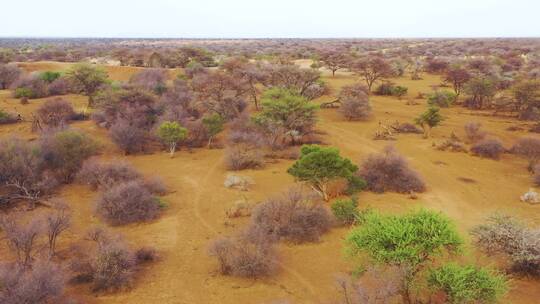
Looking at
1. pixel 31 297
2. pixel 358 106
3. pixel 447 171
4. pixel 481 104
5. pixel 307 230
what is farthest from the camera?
pixel 481 104

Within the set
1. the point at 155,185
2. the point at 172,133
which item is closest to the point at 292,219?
the point at 155,185

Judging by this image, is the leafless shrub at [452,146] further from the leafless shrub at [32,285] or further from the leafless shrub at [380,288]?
the leafless shrub at [32,285]

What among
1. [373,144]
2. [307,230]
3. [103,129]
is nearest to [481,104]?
[373,144]

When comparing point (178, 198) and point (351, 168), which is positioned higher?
point (351, 168)

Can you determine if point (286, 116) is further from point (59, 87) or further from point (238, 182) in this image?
point (59, 87)

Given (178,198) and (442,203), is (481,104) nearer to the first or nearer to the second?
(442,203)

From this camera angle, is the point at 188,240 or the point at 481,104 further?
the point at 481,104

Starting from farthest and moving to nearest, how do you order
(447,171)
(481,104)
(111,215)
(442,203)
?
(481,104), (447,171), (442,203), (111,215)

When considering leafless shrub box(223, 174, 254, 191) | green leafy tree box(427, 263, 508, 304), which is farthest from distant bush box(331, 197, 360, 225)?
green leafy tree box(427, 263, 508, 304)
